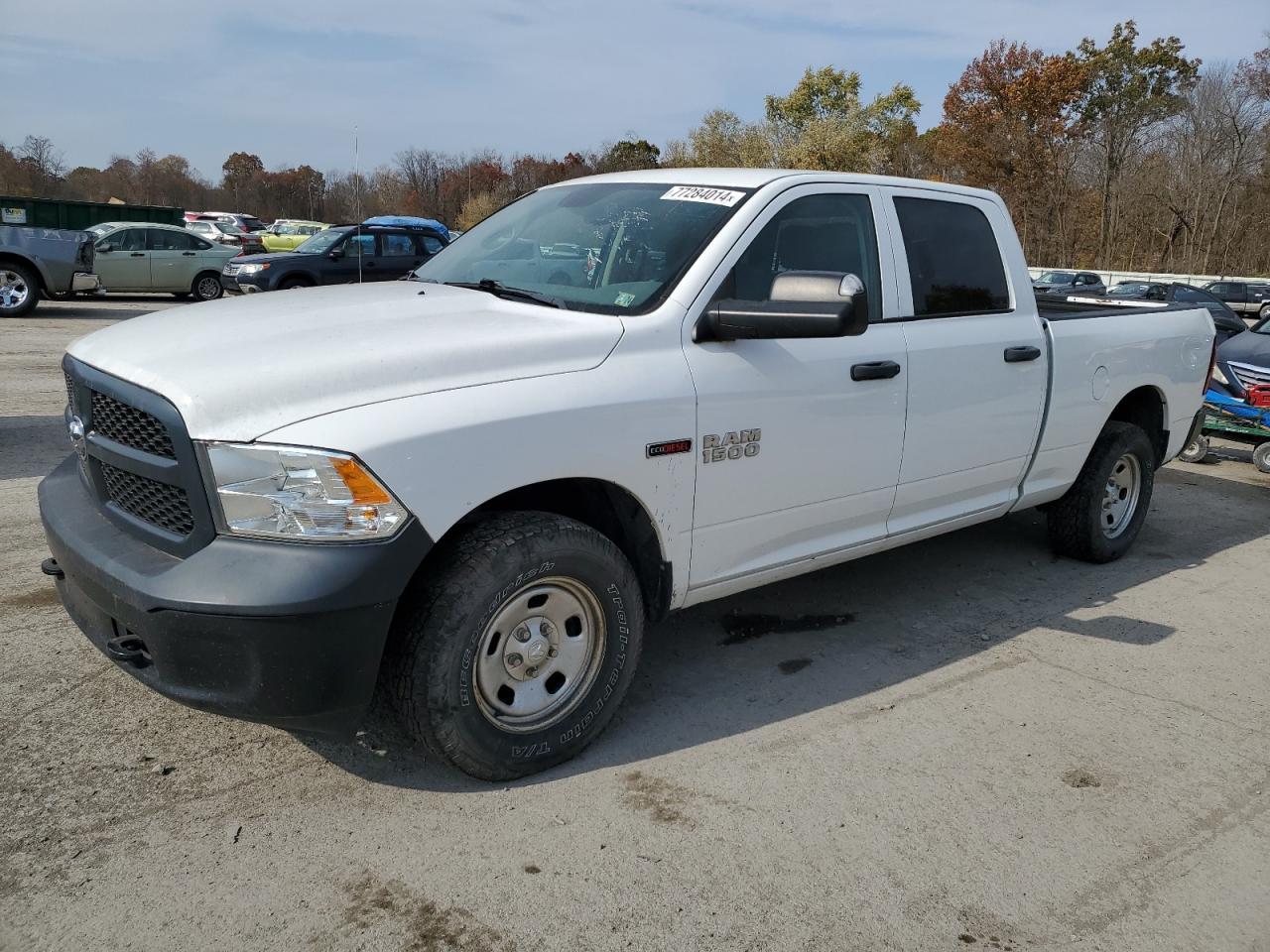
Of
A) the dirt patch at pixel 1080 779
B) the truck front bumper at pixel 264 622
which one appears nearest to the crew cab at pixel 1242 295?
the dirt patch at pixel 1080 779

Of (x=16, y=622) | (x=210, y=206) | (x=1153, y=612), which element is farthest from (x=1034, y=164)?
(x=210, y=206)

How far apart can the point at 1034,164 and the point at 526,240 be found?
4711cm

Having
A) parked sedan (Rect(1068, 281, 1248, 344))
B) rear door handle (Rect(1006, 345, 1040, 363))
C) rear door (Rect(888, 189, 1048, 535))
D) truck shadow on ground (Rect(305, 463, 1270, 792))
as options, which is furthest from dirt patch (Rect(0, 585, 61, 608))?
parked sedan (Rect(1068, 281, 1248, 344))

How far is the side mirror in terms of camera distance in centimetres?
338

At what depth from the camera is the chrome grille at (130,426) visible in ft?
A: 9.43

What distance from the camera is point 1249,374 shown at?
28.5 ft

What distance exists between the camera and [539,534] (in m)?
3.09

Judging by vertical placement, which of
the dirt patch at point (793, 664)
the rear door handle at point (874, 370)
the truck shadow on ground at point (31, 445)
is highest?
the rear door handle at point (874, 370)

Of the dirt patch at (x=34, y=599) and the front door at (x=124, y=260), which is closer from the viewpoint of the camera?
the dirt patch at (x=34, y=599)

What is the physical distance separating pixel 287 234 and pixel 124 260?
21.5 meters

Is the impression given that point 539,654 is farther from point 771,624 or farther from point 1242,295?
point 1242,295

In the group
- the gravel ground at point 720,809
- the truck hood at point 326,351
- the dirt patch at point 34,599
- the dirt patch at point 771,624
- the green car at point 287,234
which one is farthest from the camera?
the green car at point 287,234

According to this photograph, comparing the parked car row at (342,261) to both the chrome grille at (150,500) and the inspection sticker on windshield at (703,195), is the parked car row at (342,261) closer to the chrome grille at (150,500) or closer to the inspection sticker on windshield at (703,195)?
the inspection sticker on windshield at (703,195)

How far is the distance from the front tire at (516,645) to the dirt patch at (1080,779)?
153 centimetres
